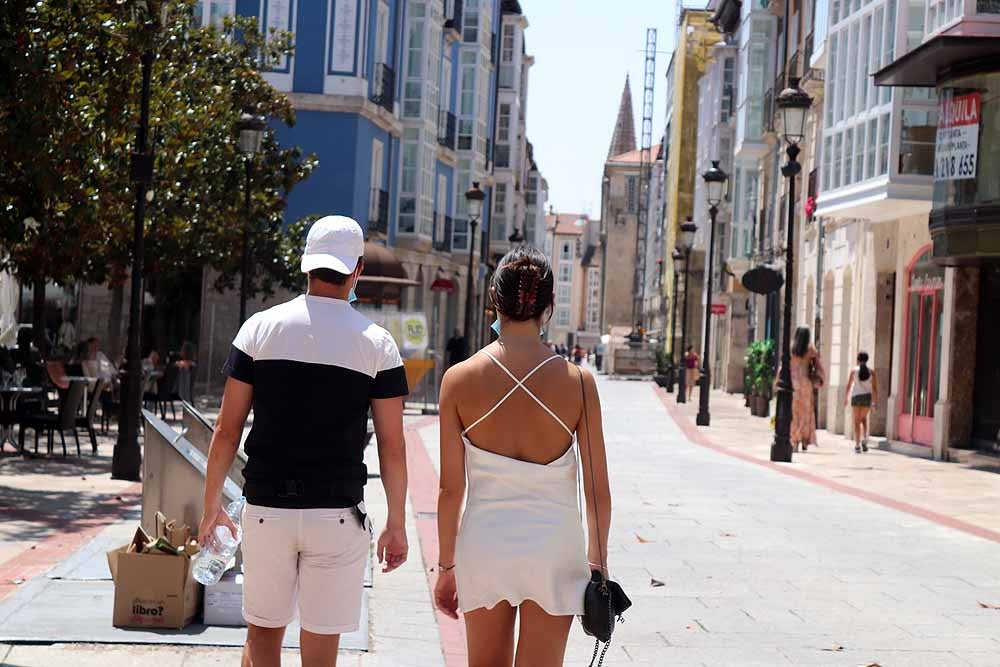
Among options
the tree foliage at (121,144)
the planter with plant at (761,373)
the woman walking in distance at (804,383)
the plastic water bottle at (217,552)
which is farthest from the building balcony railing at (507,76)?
the plastic water bottle at (217,552)

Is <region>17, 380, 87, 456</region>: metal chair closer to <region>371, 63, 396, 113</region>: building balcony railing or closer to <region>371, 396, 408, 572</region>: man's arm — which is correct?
<region>371, 396, 408, 572</region>: man's arm

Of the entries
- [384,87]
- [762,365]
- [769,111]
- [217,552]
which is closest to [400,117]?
[384,87]

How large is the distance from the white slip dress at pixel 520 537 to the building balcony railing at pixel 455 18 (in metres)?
48.8

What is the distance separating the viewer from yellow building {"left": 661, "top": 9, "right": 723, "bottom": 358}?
3132 inches

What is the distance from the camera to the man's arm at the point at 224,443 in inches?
191

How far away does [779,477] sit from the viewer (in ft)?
63.5

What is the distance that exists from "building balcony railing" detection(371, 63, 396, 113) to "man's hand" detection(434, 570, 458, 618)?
38.1m

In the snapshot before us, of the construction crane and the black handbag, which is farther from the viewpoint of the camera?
the construction crane

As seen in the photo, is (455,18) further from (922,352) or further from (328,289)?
(328,289)

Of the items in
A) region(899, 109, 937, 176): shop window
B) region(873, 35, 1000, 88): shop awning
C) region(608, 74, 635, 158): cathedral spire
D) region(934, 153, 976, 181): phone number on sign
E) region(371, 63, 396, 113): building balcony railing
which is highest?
region(608, 74, 635, 158): cathedral spire

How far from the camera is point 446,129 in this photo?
53.4 meters

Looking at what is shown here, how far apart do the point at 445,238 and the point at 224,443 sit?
1929 inches

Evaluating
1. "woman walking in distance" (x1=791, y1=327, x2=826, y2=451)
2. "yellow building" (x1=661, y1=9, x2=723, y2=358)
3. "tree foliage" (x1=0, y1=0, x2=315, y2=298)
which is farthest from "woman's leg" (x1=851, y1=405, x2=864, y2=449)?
"yellow building" (x1=661, y1=9, x2=723, y2=358)

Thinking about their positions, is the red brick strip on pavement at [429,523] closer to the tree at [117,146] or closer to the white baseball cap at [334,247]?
the white baseball cap at [334,247]
